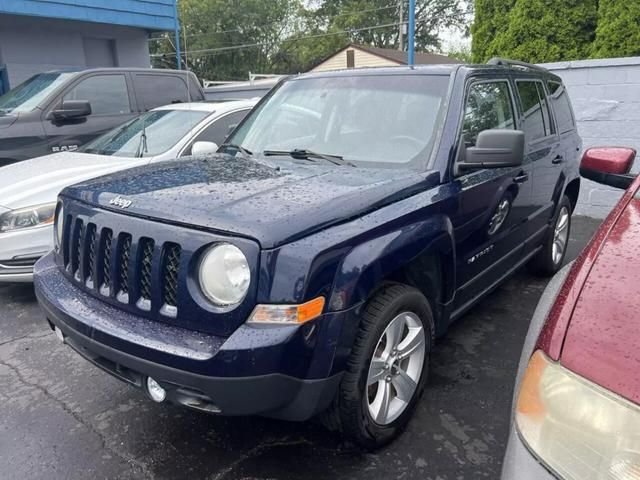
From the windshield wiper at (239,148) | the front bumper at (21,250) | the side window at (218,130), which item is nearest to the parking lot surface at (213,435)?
the front bumper at (21,250)

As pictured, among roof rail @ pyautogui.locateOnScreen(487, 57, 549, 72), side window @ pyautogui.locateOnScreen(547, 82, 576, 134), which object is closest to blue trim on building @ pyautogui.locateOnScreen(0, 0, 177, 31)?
roof rail @ pyautogui.locateOnScreen(487, 57, 549, 72)

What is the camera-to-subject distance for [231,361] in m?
1.91

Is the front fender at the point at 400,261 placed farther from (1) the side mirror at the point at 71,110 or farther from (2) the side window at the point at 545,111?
(1) the side mirror at the point at 71,110

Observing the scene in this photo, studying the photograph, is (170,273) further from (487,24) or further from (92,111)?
(487,24)

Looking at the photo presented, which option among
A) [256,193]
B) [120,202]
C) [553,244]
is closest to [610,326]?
[256,193]

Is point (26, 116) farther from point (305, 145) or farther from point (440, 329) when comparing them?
point (440, 329)

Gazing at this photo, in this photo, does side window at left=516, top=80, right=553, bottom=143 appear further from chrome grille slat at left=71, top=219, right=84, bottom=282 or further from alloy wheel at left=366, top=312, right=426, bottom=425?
chrome grille slat at left=71, top=219, right=84, bottom=282

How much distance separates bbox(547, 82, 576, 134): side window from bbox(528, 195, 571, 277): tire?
636mm

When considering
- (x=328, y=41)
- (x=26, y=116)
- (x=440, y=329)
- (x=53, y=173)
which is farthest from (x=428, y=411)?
(x=328, y=41)

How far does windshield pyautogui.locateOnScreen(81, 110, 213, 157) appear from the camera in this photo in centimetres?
496

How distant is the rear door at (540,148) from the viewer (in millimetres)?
Result: 3895

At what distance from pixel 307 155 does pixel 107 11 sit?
31.8 feet

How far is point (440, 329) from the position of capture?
2941 mm

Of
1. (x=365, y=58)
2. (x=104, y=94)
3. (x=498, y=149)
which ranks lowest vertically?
(x=498, y=149)
